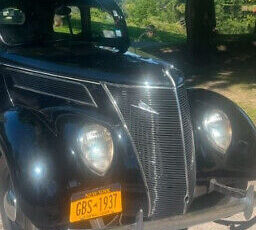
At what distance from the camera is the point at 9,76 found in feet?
12.5

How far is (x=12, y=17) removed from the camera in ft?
13.6

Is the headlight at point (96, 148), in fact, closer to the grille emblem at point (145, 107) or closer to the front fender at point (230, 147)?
the grille emblem at point (145, 107)

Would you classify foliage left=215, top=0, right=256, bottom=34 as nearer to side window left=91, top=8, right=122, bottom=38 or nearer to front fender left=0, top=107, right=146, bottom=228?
side window left=91, top=8, right=122, bottom=38

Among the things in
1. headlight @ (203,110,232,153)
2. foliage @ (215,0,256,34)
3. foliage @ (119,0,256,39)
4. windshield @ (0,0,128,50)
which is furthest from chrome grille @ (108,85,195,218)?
foliage @ (215,0,256,34)

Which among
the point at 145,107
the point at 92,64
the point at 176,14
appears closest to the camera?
the point at 145,107

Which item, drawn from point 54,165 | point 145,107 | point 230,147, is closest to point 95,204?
point 54,165

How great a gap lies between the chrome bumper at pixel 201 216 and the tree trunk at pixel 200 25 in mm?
7716

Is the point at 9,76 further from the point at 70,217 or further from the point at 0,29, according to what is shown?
the point at 70,217

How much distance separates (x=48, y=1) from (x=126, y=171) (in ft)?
6.81

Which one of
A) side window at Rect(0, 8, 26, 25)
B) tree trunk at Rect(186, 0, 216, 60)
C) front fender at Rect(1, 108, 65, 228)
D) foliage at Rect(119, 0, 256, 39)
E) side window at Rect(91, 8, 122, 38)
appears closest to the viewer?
front fender at Rect(1, 108, 65, 228)

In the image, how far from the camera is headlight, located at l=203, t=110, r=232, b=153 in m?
3.66

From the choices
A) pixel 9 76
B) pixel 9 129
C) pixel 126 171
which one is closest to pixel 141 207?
pixel 126 171

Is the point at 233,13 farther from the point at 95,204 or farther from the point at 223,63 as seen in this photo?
the point at 95,204

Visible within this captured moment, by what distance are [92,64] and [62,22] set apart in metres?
1.10
